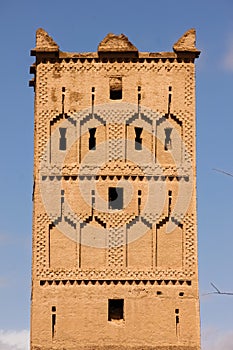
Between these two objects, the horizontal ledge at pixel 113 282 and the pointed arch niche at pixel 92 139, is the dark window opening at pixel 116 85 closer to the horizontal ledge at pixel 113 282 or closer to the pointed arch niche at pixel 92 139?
the pointed arch niche at pixel 92 139

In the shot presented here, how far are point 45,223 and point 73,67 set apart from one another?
384 centimetres

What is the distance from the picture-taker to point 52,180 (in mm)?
31266

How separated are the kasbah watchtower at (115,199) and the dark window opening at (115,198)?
0.02 metres

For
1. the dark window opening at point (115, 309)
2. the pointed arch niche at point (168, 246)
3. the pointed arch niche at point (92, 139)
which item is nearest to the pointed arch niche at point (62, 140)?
the pointed arch niche at point (92, 139)

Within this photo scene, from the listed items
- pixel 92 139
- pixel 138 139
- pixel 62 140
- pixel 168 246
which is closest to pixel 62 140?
pixel 62 140

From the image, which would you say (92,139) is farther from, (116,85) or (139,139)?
(116,85)

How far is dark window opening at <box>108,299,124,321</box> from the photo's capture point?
99.8 ft

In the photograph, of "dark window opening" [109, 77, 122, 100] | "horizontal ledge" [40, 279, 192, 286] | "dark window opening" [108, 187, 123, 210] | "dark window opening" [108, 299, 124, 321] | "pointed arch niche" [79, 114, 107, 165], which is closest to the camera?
"dark window opening" [108, 299, 124, 321]

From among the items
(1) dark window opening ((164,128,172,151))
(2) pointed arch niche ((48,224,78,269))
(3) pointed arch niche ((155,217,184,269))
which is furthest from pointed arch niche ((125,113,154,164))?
(2) pointed arch niche ((48,224,78,269))

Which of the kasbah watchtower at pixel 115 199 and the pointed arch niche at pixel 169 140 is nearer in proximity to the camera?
the kasbah watchtower at pixel 115 199

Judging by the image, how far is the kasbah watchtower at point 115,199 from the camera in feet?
99.2

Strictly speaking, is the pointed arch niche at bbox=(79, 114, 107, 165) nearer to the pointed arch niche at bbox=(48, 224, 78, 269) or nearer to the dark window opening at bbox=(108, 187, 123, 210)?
the dark window opening at bbox=(108, 187, 123, 210)

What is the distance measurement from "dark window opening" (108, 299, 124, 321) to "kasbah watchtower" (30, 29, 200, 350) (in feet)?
0.07

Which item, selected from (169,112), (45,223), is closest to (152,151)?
(169,112)
